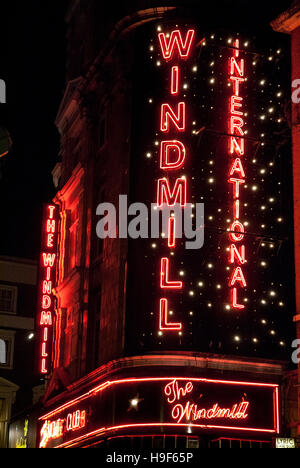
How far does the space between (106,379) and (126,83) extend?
995 centimetres

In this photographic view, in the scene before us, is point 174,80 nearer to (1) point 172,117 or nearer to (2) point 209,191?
(1) point 172,117

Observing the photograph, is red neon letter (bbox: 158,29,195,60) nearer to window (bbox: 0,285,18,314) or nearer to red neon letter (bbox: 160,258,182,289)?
red neon letter (bbox: 160,258,182,289)

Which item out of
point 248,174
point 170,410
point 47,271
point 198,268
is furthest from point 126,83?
point 170,410

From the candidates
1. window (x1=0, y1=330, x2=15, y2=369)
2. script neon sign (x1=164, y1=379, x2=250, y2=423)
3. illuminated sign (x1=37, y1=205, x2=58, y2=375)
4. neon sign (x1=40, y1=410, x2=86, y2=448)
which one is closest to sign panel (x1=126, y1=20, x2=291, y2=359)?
script neon sign (x1=164, y1=379, x2=250, y2=423)

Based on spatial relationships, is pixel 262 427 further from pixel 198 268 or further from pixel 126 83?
pixel 126 83

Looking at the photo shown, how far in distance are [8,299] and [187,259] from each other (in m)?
25.2

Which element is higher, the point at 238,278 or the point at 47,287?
the point at 47,287

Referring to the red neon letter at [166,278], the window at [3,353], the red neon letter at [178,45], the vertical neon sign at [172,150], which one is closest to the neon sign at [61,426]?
the vertical neon sign at [172,150]

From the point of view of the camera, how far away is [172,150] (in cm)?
2494

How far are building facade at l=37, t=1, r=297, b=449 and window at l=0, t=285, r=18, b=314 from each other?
62.9 feet

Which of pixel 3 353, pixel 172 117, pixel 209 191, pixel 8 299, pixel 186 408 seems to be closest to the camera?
pixel 186 408

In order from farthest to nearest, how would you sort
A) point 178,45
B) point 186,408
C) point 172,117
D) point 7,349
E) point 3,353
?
point 7,349, point 3,353, point 178,45, point 172,117, point 186,408

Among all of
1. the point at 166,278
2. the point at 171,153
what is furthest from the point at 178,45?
the point at 166,278

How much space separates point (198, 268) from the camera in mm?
24141
